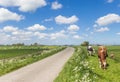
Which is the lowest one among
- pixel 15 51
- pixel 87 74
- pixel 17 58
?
pixel 17 58

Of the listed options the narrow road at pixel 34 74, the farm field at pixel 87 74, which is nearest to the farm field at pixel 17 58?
the narrow road at pixel 34 74

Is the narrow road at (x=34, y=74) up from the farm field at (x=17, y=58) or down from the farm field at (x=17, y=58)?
down

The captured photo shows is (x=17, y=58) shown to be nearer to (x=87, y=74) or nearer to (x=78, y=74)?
(x=78, y=74)

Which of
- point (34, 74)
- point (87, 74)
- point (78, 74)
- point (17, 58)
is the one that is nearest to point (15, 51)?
point (17, 58)

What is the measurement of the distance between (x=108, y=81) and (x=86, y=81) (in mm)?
3395

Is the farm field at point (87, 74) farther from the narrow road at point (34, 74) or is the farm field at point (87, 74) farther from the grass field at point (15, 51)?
the grass field at point (15, 51)

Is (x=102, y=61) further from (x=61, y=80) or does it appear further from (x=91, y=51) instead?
(x=91, y=51)

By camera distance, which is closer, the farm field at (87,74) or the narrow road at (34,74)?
the farm field at (87,74)

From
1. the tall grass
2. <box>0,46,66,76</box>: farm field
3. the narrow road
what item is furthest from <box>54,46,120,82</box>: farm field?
<box>0,46,66,76</box>: farm field

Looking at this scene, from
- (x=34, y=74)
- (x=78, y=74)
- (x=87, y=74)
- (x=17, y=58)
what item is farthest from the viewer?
(x=17, y=58)

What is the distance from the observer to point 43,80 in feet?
56.7

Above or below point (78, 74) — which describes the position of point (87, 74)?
above

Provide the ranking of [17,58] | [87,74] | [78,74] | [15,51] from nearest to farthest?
[87,74] → [78,74] → [17,58] → [15,51]

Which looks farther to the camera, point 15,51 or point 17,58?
point 15,51
